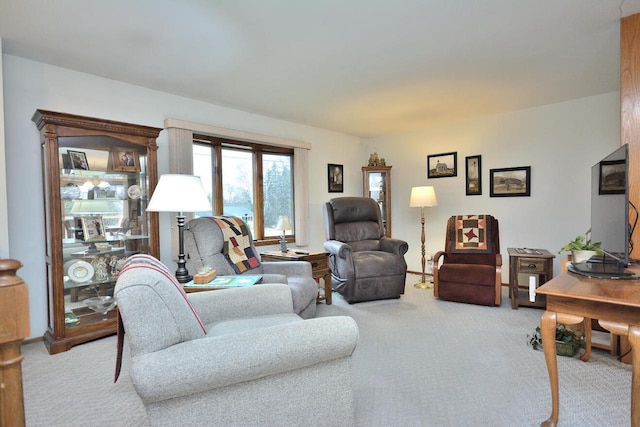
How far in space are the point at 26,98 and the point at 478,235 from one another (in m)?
4.42

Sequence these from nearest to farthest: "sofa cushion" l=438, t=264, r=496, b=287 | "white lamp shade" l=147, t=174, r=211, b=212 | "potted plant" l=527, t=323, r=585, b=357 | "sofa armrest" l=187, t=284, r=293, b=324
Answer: "sofa armrest" l=187, t=284, r=293, b=324, "white lamp shade" l=147, t=174, r=211, b=212, "potted plant" l=527, t=323, r=585, b=357, "sofa cushion" l=438, t=264, r=496, b=287

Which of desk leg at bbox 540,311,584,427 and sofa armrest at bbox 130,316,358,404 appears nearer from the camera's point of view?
sofa armrest at bbox 130,316,358,404

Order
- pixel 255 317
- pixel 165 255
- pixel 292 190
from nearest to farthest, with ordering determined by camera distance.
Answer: pixel 255 317 < pixel 165 255 < pixel 292 190

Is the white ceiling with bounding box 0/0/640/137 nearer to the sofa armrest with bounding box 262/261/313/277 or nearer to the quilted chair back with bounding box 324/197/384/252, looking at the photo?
the quilted chair back with bounding box 324/197/384/252

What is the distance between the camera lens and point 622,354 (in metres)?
2.24

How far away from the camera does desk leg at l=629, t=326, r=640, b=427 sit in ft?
4.27

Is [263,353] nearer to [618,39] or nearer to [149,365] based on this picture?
[149,365]

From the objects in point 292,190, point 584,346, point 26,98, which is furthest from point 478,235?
point 26,98

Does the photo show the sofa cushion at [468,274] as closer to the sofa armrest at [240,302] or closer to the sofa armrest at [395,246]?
the sofa armrest at [395,246]

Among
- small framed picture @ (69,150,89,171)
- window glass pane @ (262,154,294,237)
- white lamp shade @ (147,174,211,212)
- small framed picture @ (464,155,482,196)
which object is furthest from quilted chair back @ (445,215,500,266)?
small framed picture @ (69,150,89,171)

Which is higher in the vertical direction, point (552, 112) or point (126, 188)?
point (552, 112)

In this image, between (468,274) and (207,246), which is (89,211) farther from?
(468,274)

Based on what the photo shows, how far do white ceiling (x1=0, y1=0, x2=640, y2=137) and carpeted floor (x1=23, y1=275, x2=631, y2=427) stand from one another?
2233 mm

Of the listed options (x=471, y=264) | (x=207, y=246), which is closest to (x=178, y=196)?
(x=207, y=246)
